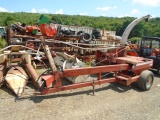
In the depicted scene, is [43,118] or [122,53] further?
[122,53]

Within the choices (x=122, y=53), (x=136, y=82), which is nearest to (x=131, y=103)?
(x=136, y=82)

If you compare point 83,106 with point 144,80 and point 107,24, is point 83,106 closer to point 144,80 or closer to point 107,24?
point 144,80

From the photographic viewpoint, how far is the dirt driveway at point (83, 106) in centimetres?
441

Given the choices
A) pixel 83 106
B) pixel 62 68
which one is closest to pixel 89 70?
pixel 62 68

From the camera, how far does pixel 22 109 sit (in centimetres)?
457

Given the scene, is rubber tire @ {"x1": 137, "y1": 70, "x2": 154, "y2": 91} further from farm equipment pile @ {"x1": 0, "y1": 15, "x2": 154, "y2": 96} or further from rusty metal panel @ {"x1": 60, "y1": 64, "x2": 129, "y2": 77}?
rusty metal panel @ {"x1": 60, "y1": 64, "x2": 129, "y2": 77}

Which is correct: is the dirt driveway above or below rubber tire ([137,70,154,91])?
below

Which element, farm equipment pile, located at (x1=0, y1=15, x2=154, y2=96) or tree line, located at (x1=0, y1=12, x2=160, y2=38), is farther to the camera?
tree line, located at (x1=0, y1=12, x2=160, y2=38)

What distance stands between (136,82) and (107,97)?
1519 mm

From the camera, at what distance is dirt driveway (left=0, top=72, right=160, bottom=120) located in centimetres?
441

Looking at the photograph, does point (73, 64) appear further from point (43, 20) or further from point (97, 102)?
point (43, 20)

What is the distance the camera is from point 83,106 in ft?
16.3

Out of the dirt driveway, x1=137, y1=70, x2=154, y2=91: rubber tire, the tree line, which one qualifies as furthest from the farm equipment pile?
the tree line

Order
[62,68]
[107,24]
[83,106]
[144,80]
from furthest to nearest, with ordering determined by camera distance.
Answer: [107,24], [144,80], [62,68], [83,106]
